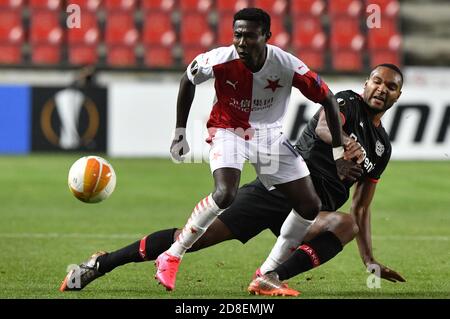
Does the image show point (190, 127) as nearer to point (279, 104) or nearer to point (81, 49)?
point (81, 49)

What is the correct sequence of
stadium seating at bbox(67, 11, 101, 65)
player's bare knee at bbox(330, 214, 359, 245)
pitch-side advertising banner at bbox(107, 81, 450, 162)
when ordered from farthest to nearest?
1. stadium seating at bbox(67, 11, 101, 65)
2. pitch-side advertising banner at bbox(107, 81, 450, 162)
3. player's bare knee at bbox(330, 214, 359, 245)

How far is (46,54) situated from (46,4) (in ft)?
3.78

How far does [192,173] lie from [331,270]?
8.48 m

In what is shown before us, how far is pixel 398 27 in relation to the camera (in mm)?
21750

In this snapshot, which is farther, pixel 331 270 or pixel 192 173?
pixel 192 173

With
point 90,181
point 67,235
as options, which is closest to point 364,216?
point 90,181

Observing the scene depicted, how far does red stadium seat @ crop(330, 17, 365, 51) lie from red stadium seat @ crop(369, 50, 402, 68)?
0.35 meters

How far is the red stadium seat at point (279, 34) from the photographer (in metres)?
20.8

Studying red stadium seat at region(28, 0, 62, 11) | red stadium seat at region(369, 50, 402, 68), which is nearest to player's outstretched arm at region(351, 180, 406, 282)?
red stadium seat at region(369, 50, 402, 68)

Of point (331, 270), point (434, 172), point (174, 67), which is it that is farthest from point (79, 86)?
point (331, 270)

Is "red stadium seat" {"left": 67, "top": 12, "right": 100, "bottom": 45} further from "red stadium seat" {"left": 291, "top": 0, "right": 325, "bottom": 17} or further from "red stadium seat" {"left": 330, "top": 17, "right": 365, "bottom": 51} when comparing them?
"red stadium seat" {"left": 330, "top": 17, "right": 365, "bottom": 51}

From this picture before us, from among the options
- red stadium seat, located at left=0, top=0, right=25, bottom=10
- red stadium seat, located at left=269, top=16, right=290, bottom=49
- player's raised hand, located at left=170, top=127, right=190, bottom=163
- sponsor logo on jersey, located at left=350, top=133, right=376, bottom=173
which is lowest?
red stadium seat, located at left=269, top=16, right=290, bottom=49

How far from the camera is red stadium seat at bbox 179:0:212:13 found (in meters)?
21.3

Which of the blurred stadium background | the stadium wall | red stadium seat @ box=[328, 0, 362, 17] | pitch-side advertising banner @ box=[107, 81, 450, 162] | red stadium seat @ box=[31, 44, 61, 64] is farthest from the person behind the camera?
red stadium seat @ box=[328, 0, 362, 17]
